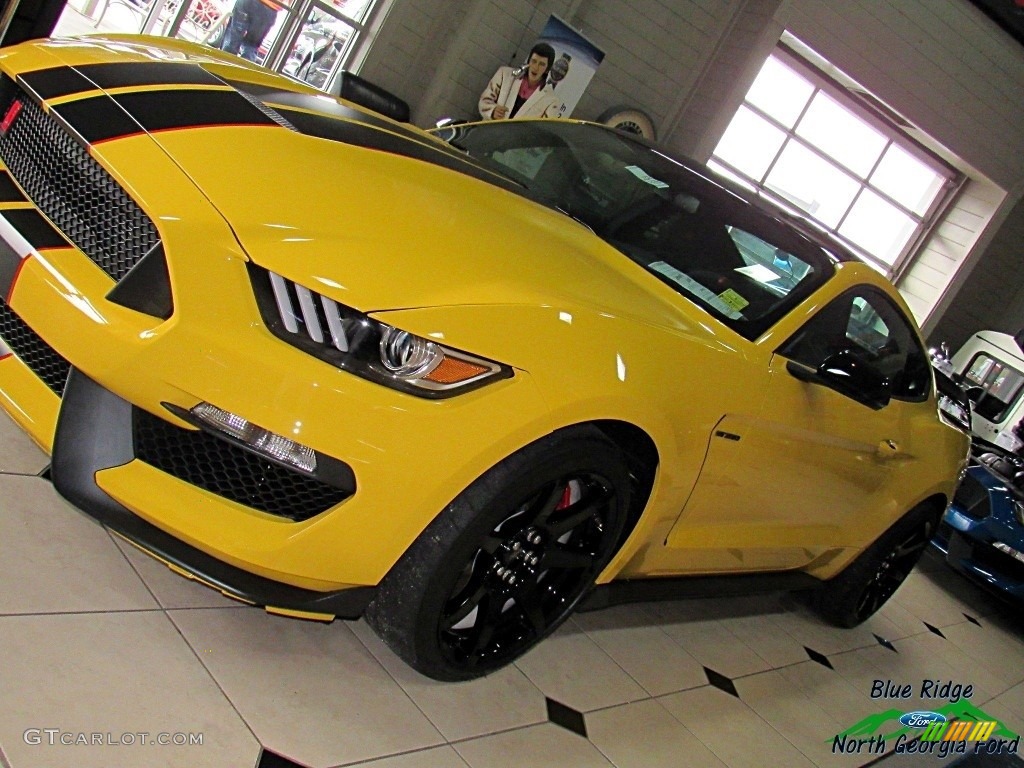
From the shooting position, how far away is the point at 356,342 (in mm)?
1583

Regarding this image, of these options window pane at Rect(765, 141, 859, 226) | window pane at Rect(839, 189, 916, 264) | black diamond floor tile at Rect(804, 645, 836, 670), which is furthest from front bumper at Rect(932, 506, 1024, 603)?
window pane at Rect(839, 189, 916, 264)

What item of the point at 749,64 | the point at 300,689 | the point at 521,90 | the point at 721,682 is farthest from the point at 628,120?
the point at 300,689

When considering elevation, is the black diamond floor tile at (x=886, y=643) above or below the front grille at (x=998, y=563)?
below

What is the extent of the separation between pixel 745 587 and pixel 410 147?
170 centimetres

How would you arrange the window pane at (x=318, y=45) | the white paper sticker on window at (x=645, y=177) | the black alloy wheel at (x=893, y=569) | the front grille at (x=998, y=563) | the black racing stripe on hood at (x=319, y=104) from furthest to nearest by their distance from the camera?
the window pane at (x=318, y=45), the front grille at (x=998, y=563), the black alloy wheel at (x=893, y=569), the white paper sticker on window at (x=645, y=177), the black racing stripe on hood at (x=319, y=104)

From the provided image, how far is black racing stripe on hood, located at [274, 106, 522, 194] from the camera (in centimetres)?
200

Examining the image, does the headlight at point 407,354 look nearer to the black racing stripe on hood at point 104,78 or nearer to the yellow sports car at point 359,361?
the yellow sports car at point 359,361

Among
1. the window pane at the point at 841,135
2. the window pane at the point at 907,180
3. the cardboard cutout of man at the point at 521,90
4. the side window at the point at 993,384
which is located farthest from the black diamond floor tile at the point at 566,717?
the window pane at the point at 907,180

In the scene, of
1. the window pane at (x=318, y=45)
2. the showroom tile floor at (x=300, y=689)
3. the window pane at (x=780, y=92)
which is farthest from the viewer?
the window pane at (x=780, y=92)

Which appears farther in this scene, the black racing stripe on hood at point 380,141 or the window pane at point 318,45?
the window pane at point 318,45

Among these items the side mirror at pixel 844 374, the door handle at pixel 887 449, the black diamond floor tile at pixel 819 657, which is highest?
the side mirror at pixel 844 374

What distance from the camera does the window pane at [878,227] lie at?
11.0 metres

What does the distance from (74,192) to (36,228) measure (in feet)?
0.33

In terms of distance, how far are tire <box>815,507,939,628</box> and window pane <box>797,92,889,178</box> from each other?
7344mm
